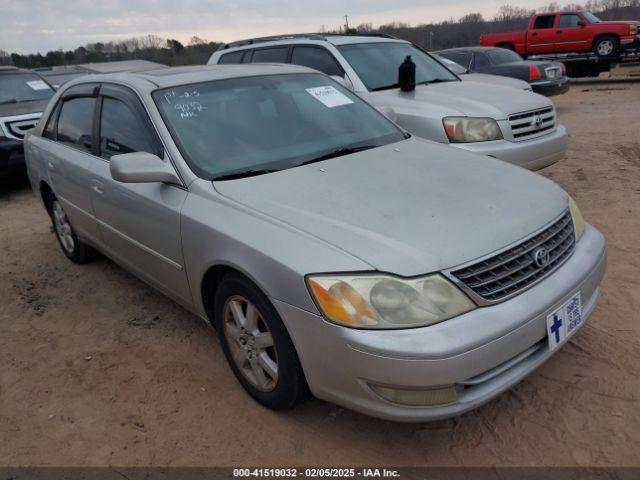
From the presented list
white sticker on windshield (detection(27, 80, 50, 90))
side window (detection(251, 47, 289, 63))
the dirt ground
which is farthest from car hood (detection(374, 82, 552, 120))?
white sticker on windshield (detection(27, 80, 50, 90))

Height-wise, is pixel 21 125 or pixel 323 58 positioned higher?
pixel 323 58

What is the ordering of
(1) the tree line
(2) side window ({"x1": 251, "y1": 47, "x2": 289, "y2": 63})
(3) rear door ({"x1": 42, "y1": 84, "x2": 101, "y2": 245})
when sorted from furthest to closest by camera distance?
(1) the tree line → (2) side window ({"x1": 251, "y1": 47, "x2": 289, "y2": 63}) → (3) rear door ({"x1": 42, "y1": 84, "x2": 101, "y2": 245})

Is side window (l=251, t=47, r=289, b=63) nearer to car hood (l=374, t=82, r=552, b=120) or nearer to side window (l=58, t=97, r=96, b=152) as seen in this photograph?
car hood (l=374, t=82, r=552, b=120)

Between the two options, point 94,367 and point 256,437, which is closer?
point 256,437

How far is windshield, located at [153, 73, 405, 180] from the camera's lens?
2.85 meters

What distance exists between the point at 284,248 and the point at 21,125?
7094 mm

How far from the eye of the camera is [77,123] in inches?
157

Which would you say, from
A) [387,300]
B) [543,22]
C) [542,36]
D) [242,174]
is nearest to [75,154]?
[242,174]

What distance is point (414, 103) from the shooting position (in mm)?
5199

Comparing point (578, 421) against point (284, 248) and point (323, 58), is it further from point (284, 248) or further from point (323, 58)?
point (323, 58)

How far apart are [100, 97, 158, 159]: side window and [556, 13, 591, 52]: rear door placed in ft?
52.4

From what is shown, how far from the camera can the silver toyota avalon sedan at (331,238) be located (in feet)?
6.61

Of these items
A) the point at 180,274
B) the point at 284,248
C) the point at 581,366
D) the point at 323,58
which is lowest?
the point at 581,366

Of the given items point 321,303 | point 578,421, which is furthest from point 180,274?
point 578,421
